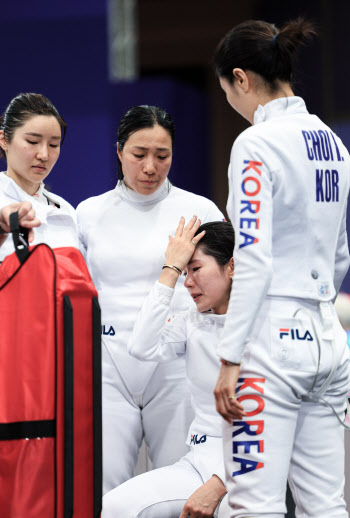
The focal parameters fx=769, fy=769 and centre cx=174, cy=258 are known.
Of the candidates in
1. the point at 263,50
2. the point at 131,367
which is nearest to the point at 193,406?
the point at 131,367

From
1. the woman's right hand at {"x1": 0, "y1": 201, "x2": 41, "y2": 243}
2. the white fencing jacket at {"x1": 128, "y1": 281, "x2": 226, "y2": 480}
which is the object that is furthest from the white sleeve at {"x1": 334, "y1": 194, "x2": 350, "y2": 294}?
the woman's right hand at {"x1": 0, "y1": 201, "x2": 41, "y2": 243}

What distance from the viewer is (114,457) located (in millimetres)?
2084

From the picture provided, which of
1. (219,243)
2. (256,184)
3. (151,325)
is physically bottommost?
(151,325)

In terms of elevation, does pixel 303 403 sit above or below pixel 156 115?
below

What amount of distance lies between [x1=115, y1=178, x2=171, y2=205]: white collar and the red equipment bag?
725 mm

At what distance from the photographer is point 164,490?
184 centimetres

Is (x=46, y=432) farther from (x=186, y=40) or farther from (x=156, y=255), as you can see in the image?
(x=186, y=40)

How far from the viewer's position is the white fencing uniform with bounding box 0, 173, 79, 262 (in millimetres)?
1883

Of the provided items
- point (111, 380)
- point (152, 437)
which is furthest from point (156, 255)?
point (152, 437)

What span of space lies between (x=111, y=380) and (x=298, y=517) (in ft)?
2.37

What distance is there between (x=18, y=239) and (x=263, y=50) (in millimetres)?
633

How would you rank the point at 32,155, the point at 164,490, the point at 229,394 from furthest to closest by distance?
the point at 32,155, the point at 164,490, the point at 229,394

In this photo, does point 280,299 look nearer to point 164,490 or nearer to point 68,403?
point 68,403

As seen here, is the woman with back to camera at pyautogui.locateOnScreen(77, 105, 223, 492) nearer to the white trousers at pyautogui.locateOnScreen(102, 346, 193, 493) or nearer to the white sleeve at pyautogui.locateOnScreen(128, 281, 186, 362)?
the white trousers at pyautogui.locateOnScreen(102, 346, 193, 493)
